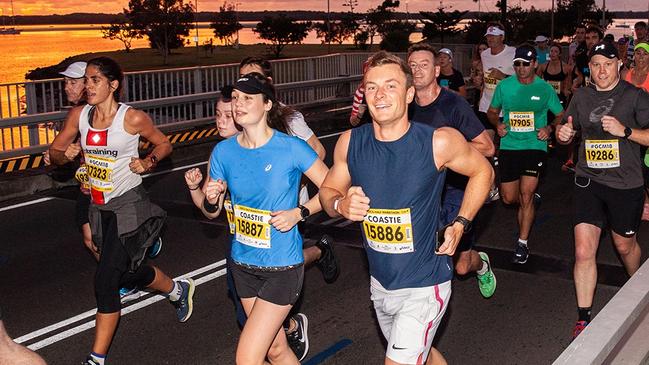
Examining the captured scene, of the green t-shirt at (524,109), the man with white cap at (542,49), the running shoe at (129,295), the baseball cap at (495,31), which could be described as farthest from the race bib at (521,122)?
the man with white cap at (542,49)

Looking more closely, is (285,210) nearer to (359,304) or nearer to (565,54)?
(359,304)

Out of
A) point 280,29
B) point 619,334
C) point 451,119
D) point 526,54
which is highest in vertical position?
point 526,54

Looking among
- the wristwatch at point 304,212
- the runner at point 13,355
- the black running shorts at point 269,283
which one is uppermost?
the wristwatch at point 304,212

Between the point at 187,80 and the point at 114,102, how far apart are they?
1130 cm

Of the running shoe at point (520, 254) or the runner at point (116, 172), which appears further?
the running shoe at point (520, 254)

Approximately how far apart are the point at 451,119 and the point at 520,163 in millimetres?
2318

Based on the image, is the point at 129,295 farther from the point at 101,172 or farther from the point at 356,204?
the point at 356,204

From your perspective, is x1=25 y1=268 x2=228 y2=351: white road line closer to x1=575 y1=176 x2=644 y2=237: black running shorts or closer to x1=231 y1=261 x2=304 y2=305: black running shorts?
x1=231 y1=261 x2=304 y2=305: black running shorts

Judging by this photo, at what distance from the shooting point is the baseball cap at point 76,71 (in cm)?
642

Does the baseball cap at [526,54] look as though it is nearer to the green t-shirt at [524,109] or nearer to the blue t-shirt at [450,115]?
the green t-shirt at [524,109]

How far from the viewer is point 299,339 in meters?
5.88

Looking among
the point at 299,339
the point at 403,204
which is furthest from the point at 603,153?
the point at 403,204

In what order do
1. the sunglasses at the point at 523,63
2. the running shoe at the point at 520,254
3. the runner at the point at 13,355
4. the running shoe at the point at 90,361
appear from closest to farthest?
the runner at the point at 13,355 → the running shoe at the point at 90,361 → the running shoe at the point at 520,254 → the sunglasses at the point at 523,63

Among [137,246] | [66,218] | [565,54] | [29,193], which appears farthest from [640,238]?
[565,54]
